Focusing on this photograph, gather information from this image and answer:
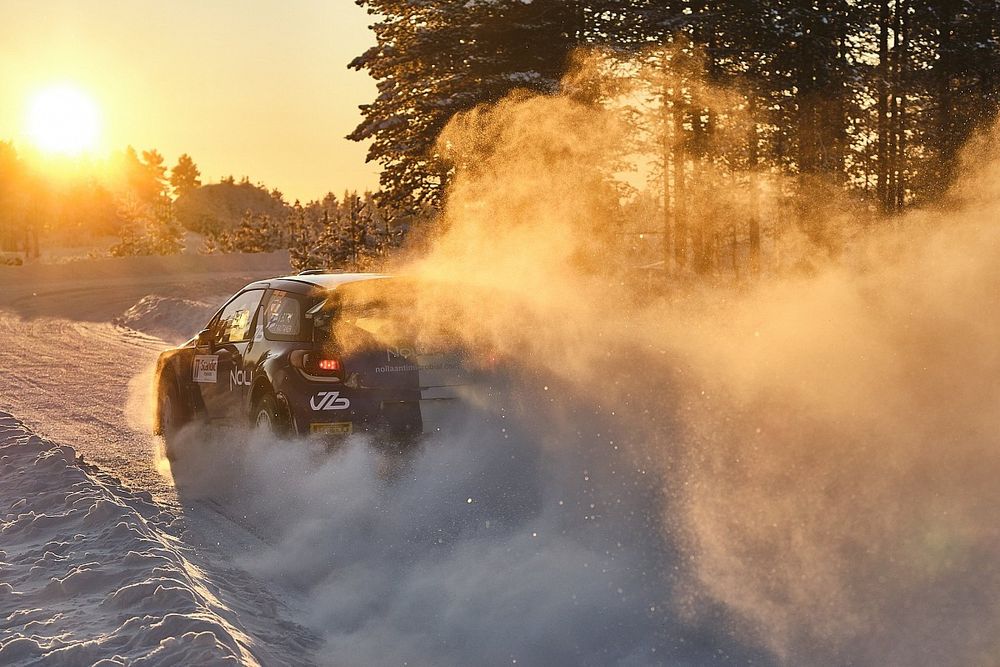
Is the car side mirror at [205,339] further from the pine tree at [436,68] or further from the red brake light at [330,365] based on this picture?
the pine tree at [436,68]

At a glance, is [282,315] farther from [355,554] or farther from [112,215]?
[112,215]

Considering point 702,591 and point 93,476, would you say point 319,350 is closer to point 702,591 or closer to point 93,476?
point 93,476

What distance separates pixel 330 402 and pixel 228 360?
187cm

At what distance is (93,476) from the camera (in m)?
8.68

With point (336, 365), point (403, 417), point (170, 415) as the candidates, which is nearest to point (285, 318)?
point (336, 365)

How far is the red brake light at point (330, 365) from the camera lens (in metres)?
7.57

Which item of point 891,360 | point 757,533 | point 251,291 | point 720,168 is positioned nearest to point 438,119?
point 720,168

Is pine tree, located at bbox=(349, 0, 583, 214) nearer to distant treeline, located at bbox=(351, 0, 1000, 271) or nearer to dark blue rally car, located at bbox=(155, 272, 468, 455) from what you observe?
distant treeline, located at bbox=(351, 0, 1000, 271)

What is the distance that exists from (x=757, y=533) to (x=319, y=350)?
11.0 feet

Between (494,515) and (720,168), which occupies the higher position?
(720,168)

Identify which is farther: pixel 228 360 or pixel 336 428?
pixel 228 360

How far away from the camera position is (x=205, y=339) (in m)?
9.63

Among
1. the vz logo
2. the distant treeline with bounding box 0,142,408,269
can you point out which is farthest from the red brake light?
the distant treeline with bounding box 0,142,408,269

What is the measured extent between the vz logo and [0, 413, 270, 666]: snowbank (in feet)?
4.03
